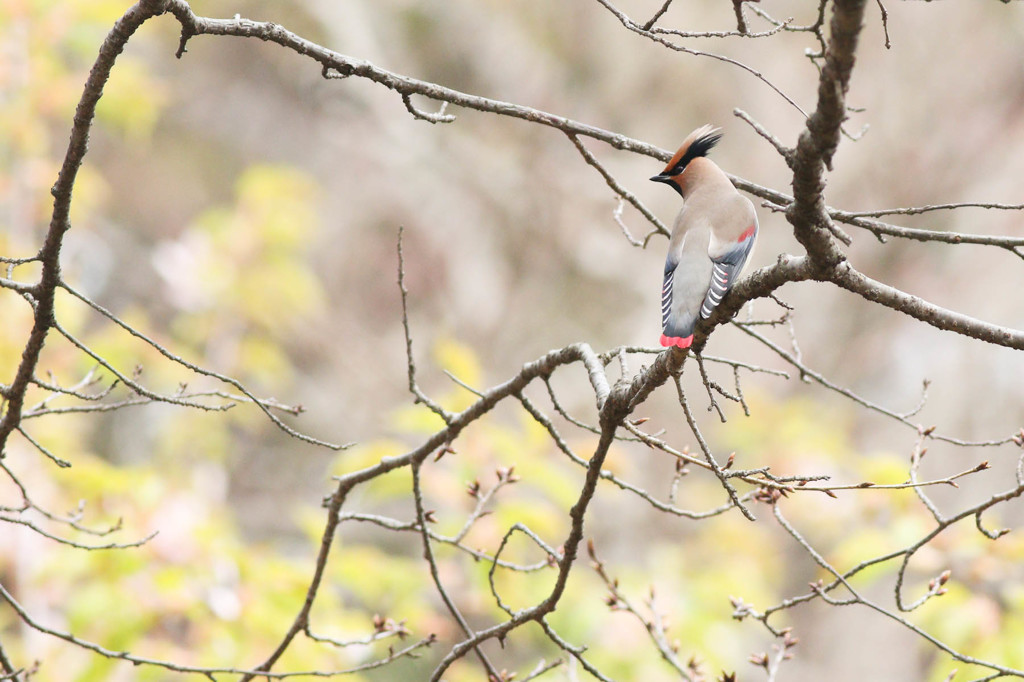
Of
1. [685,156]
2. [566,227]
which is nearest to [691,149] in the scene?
[685,156]

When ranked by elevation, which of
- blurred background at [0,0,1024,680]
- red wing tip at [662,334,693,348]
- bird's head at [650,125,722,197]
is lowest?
red wing tip at [662,334,693,348]

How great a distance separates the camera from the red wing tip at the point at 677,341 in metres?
1.86

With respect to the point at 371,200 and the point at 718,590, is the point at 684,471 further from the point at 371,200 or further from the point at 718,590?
the point at 371,200

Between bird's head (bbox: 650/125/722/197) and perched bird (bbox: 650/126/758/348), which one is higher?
bird's head (bbox: 650/125/722/197)

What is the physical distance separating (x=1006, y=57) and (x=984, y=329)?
30.8ft

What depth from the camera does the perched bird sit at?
2.00 m

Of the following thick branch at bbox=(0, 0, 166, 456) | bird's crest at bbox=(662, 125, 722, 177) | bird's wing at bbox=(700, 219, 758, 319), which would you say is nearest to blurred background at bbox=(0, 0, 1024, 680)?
bird's crest at bbox=(662, 125, 722, 177)

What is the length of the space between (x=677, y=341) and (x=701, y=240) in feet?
1.81

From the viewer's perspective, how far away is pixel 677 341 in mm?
1882

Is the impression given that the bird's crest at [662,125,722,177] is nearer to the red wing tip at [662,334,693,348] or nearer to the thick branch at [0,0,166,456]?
the red wing tip at [662,334,693,348]

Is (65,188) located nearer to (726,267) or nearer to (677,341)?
(677,341)

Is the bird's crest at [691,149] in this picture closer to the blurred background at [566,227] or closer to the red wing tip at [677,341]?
the red wing tip at [677,341]

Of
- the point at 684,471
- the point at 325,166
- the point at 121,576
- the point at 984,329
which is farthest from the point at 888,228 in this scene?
the point at 325,166

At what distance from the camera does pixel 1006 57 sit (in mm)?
9555
